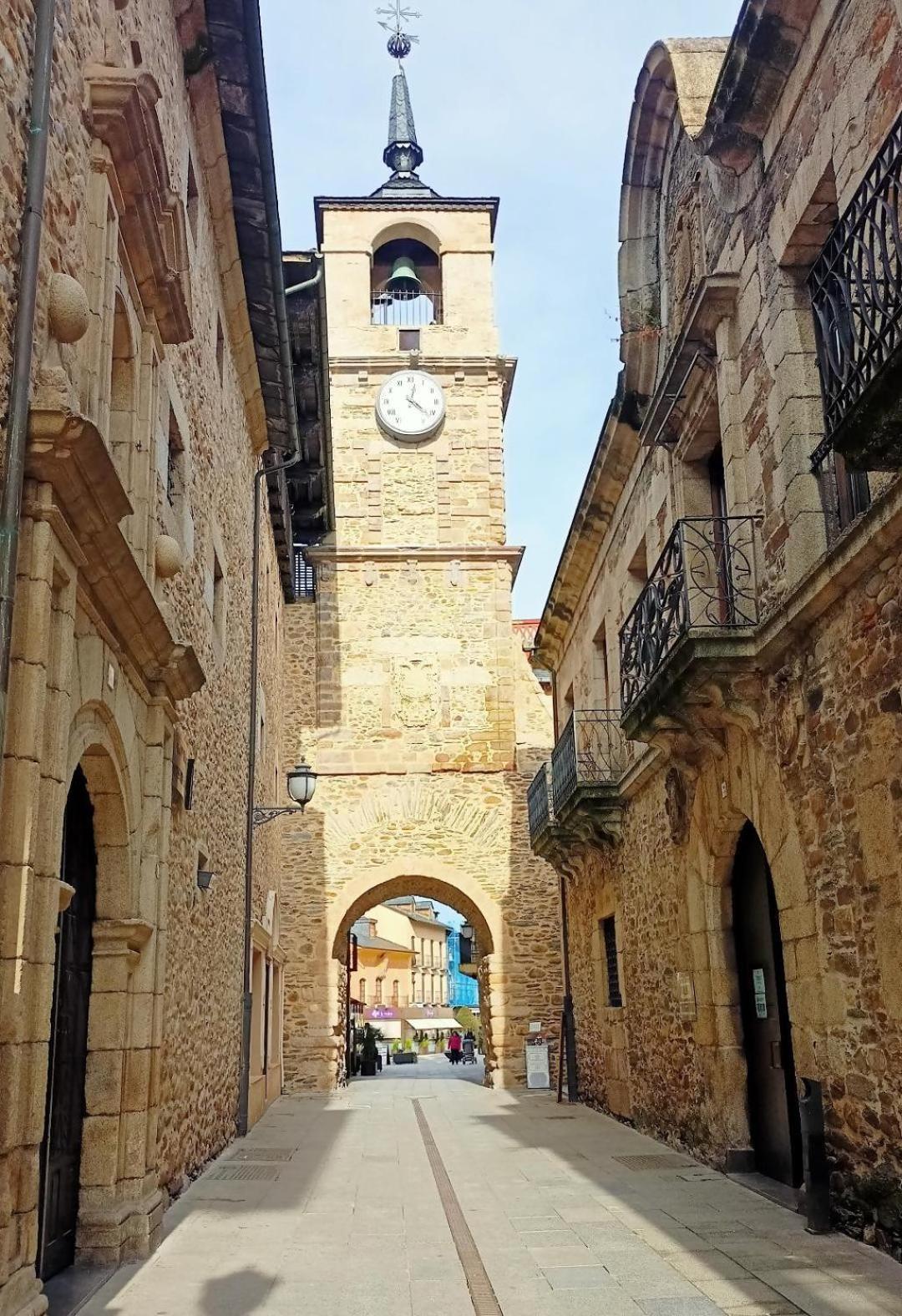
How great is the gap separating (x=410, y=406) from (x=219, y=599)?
1241 cm

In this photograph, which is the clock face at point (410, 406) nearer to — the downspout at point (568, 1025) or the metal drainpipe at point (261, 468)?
the metal drainpipe at point (261, 468)

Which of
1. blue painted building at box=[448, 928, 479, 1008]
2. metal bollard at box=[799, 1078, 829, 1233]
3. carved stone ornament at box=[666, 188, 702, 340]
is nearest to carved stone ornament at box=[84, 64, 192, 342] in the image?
carved stone ornament at box=[666, 188, 702, 340]

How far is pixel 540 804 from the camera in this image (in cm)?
1573

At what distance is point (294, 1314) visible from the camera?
502cm

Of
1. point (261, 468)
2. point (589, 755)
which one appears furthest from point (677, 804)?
point (261, 468)

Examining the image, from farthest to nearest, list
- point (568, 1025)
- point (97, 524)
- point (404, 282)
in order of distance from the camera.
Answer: point (404, 282) < point (568, 1025) < point (97, 524)

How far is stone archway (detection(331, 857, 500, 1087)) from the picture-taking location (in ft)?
63.0

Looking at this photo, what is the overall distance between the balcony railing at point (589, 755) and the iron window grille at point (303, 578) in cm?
787

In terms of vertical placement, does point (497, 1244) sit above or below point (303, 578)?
below

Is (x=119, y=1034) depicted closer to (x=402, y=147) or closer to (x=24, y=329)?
(x=24, y=329)

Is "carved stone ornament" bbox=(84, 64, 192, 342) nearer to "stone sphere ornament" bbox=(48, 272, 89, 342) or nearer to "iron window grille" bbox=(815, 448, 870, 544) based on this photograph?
"stone sphere ornament" bbox=(48, 272, 89, 342)

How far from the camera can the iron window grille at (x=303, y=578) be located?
834 inches

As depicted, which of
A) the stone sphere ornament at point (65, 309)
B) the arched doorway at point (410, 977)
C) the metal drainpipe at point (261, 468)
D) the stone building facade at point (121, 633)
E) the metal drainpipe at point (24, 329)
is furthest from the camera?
the arched doorway at point (410, 977)

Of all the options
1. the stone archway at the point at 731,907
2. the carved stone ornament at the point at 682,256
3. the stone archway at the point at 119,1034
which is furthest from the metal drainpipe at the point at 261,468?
the stone archway at the point at 119,1034
